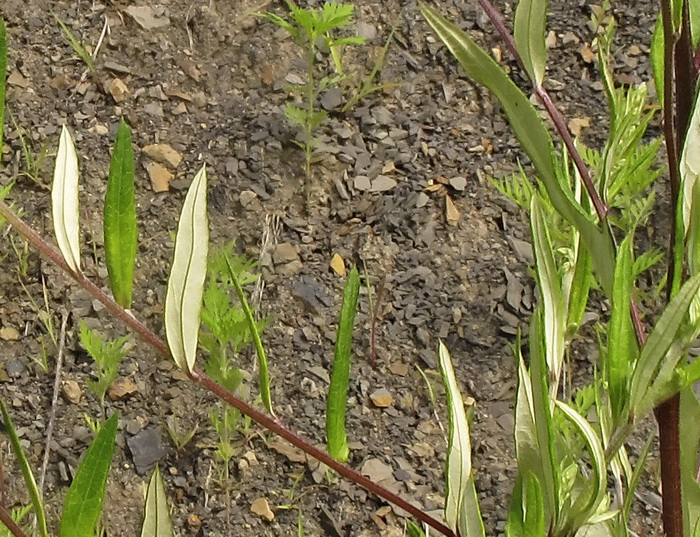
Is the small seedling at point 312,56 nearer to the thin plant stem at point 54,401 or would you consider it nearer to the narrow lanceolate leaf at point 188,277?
the thin plant stem at point 54,401

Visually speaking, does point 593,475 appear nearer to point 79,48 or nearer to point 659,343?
point 659,343

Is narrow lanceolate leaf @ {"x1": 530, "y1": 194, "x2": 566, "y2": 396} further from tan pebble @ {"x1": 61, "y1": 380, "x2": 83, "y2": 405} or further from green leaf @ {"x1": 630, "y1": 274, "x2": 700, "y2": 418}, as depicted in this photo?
tan pebble @ {"x1": 61, "y1": 380, "x2": 83, "y2": 405}

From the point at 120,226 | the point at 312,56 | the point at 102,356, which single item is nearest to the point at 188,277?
the point at 120,226

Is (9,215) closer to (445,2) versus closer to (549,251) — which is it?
(549,251)

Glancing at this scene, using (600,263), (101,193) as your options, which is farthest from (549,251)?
(101,193)

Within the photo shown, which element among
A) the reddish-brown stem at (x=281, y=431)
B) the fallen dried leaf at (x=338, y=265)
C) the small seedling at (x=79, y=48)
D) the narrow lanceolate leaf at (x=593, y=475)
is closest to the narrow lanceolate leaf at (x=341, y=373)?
the reddish-brown stem at (x=281, y=431)

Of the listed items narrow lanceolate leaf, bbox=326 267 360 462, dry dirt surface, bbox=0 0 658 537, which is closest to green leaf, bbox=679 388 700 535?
narrow lanceolate leaf, bbox=326 267 360 462
